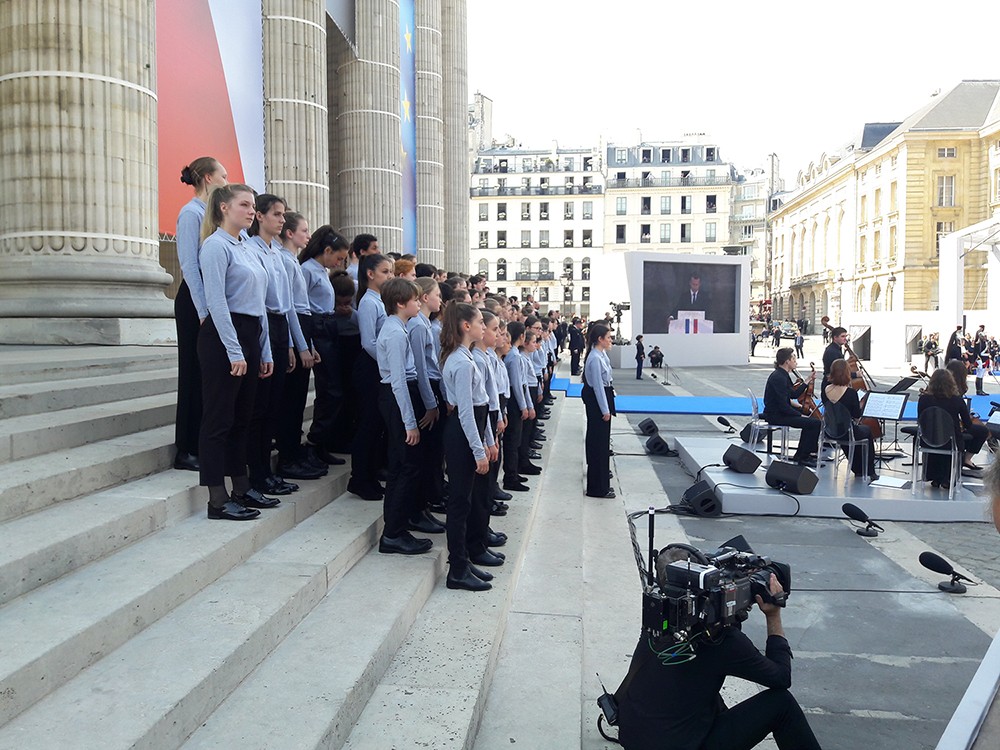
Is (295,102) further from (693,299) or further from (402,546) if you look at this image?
(693,299)

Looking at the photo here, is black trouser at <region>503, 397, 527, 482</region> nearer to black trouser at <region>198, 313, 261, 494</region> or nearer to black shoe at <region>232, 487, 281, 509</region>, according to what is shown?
black shoe at <region>232, 487, 281, 509</region>

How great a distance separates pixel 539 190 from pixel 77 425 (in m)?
79.2

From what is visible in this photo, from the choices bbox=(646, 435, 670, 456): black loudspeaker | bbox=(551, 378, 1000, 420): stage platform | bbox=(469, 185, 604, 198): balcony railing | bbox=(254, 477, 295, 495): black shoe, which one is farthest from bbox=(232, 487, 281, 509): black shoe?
bbox=(469, 185, 604, 198): balcony railing

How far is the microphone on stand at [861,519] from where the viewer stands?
7.36 metres

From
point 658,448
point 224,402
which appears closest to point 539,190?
point 658,448

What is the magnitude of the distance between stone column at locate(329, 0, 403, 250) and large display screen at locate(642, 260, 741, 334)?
41.9ft

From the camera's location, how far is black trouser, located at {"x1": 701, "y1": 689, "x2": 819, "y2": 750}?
313 centimetres

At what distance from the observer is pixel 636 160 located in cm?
8150

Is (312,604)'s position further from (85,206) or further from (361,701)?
(85,206)

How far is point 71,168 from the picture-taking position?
7840mm

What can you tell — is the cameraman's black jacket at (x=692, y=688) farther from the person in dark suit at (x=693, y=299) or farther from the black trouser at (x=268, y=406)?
the person in dark suit at (x=693, y=299)

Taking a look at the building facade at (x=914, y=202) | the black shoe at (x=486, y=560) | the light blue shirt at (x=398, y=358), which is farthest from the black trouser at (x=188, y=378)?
the building facade at (x=914, y=202)

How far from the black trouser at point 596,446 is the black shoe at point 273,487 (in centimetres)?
431

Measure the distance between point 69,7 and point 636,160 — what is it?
78318 millimetres
